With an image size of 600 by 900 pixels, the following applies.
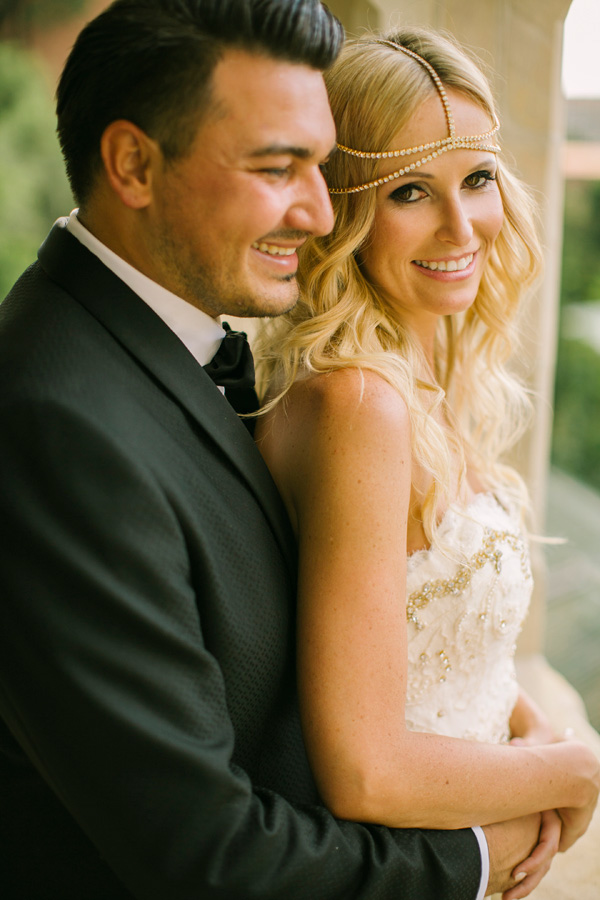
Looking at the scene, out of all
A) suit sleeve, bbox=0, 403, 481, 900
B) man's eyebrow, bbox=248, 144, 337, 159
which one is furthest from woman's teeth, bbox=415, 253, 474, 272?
suit sleeve, bbox=0, 403, 481, 900

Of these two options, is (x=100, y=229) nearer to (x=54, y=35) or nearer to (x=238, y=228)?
(x=238, y=228)

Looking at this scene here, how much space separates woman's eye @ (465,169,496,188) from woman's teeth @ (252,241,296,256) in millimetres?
498

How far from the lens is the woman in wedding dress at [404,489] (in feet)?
4.04

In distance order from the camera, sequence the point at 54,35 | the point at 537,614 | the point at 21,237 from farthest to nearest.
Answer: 1. the point at 537,614
2. the point at 21,237
3. the point at 54,35

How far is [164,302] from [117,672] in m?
0.61

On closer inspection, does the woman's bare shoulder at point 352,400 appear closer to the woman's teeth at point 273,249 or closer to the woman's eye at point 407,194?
the woman's teeth at point 273,249

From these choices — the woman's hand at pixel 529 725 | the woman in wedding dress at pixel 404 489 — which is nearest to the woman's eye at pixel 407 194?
the woman in wedding dress at pixel 404 489

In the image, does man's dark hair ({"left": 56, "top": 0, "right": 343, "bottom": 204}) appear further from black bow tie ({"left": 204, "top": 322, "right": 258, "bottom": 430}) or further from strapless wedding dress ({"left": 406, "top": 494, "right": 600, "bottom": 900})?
strapless wedding dress ({"left": 406, "top": 494, "right": 600, "bottom": 900})

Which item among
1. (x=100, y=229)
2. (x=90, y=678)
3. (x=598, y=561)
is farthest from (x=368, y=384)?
(x=598, y=561)

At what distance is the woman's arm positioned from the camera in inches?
47.8

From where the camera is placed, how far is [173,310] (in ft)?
4.20

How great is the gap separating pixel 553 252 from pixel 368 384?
6.62 ft

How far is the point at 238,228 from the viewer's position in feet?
3.99

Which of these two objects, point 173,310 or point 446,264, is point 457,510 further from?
point 173,310
